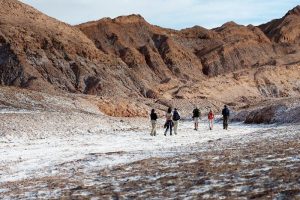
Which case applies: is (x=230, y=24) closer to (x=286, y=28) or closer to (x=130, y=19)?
(x=286, y=28)

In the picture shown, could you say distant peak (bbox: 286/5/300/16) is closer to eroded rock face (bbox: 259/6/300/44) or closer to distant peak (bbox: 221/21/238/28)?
eroded rock face (bbox: 259/6/300/44)

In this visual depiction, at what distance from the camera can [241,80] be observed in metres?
104

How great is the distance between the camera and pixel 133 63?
12188 centimetres

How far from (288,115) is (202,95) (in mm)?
49310

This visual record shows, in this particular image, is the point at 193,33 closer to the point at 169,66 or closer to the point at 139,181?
the point at 169,66

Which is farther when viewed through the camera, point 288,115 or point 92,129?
point 288,115

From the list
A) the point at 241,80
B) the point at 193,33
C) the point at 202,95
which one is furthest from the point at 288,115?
the point at 193,33

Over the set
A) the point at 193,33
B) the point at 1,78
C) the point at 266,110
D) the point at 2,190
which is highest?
the point at 193,33

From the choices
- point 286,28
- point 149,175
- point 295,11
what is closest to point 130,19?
point 286,28

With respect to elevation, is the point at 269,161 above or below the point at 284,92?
below

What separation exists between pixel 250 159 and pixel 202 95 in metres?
78.6

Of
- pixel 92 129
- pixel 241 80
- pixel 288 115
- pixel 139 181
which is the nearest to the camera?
pixel 139 181

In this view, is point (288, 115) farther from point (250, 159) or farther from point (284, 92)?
point (284, 92)

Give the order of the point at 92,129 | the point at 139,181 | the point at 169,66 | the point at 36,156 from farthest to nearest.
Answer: the point at 169,66, the point at 92,129, the point at 36,156, the point at 139,181
